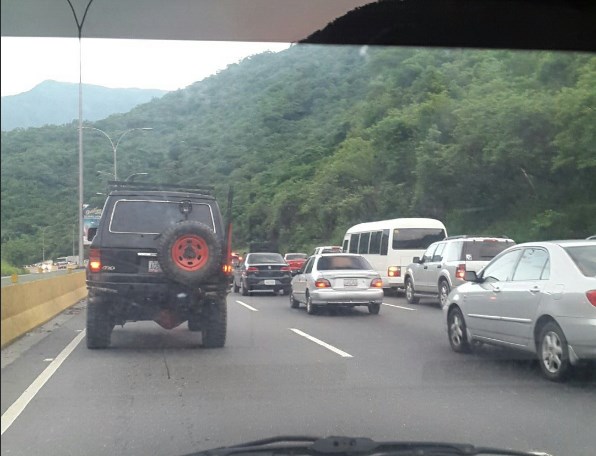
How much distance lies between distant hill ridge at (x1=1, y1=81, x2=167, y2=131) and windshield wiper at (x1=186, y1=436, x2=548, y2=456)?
7.93 feet

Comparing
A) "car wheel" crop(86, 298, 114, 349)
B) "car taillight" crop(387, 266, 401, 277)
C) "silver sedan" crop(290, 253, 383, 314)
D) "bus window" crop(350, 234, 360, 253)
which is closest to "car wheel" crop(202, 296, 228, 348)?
"car wheel" crop(86, 298, 114, 349)

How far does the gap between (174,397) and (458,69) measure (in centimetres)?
1091

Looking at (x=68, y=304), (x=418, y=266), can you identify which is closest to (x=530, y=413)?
(x=68, y=304)

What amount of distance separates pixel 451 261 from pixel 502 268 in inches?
320

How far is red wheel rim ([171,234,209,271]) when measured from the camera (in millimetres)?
9438

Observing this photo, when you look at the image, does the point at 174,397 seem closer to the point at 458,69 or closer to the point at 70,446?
the point at 70,446

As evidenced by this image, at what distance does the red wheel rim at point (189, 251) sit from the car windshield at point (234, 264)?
0.03 metres

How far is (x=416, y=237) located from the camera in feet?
73.0

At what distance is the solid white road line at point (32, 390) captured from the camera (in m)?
7.10

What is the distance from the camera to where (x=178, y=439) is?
6.43 metres

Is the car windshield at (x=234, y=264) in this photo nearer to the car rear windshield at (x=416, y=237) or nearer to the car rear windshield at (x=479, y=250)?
the car rear windshield at (x=479, y=250)

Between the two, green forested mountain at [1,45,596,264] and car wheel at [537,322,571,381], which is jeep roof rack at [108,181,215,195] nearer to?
green forested mountain at [1,45,596,264]

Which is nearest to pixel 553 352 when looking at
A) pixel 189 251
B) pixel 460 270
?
pixel 189 251

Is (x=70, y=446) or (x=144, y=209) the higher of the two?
(x=144, y=209)
